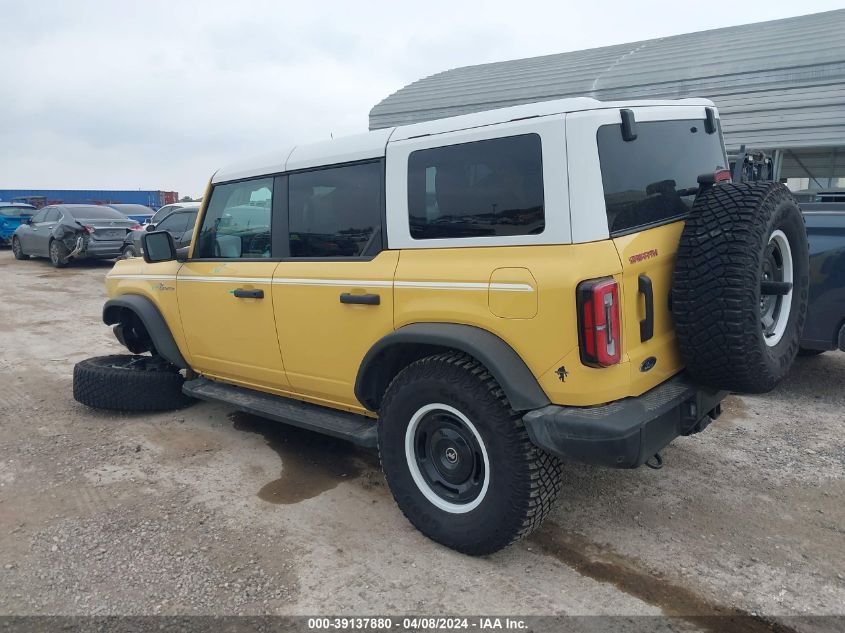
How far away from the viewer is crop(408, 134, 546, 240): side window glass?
106 inches

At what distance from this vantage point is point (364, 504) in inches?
138

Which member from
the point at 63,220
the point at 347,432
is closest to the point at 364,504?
the point at 347,432

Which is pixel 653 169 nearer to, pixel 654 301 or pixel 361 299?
pixel 654 301

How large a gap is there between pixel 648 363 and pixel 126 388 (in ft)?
12.9

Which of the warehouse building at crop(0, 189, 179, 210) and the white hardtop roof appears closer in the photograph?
the white hardtop roof

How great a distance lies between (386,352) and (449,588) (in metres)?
1.15

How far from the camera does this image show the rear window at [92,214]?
15.0 meters

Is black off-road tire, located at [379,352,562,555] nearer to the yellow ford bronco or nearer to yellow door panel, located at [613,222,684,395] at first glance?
the yellow ford bronco

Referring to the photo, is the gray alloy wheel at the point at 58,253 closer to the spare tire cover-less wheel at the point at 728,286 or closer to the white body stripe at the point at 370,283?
the white body stripe at the point at 370,283

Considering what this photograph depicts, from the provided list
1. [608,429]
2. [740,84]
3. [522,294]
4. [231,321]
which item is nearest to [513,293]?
[522,294]

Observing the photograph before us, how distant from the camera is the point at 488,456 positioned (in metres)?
2.79

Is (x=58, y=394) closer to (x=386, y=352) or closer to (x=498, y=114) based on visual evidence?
(x=386, y=352)

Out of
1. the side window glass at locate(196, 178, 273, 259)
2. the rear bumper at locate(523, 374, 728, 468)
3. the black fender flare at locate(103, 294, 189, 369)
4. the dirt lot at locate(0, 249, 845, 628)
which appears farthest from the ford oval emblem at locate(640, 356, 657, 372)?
the black fender flare at locate(103, 294, 189, 369)

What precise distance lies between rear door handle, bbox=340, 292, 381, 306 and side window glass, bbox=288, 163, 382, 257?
0.24 metres
